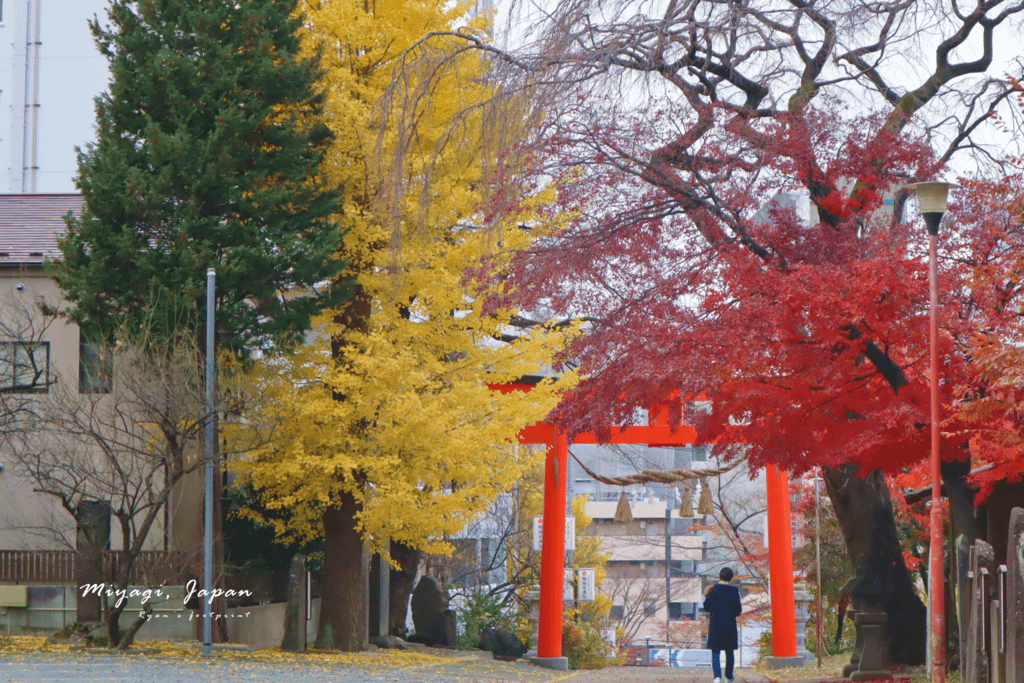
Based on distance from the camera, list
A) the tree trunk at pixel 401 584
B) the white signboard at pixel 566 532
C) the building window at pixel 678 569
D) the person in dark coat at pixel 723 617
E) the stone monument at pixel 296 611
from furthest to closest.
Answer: the building window at pixel 678 569 < the white signboard at pixel 566 532 < the tree trunk at pixel 401 584 < the stone monument at pixel 296 611 < the person in dark coat at pixel 723 617

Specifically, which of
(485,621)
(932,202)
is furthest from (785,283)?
(485,621)

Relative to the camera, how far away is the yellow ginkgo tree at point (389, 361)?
53.8ft

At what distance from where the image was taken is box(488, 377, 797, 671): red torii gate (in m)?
21.4

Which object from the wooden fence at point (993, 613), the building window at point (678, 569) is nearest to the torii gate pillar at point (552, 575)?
the wooden fence at point (993, 613)

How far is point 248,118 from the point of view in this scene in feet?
53.7

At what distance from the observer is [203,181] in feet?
52.4

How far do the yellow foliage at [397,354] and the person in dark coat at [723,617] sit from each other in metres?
4.71

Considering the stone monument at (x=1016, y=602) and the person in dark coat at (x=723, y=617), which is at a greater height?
the stone monument at (x=1016, y=602)

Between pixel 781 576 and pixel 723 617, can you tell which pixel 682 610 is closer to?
pixel 781 576

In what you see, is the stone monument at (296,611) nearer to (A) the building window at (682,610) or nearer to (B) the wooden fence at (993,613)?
(B) the wooden fence at (993,613)

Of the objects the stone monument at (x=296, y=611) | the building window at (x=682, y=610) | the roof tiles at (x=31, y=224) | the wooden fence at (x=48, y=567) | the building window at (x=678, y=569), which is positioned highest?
the roof tiles at (x=31, y=224)

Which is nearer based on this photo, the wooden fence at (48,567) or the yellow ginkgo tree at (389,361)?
the yellow ginkgo tree at (389,361)

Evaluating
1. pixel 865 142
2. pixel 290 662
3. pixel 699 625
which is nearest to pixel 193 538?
pixel 290 662

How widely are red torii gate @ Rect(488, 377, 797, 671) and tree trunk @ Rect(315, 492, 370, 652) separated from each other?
401cm
